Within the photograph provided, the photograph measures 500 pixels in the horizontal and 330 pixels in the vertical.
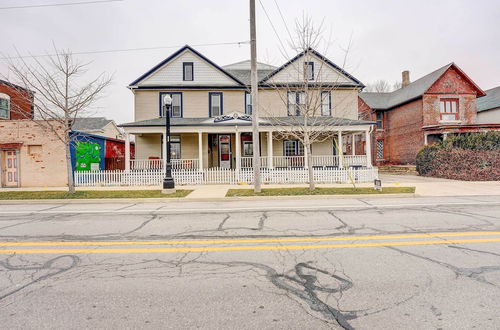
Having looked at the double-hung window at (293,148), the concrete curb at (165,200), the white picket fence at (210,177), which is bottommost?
the concrete curb at (165,200)

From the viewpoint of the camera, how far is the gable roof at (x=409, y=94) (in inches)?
994

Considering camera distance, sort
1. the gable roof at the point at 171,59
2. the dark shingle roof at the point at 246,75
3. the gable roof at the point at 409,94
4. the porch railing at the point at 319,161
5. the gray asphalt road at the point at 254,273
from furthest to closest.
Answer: the gable roof at the point at 409,94 < the dark shingle roof at the point at 246,75 < the gable roof at the point at 171,59 < the porch railing at the point at 319,161 < the gray asphalt road at the point at 254,273

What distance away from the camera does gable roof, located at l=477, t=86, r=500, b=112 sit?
2623cm

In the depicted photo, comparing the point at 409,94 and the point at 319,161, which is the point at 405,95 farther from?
the point at 319,161

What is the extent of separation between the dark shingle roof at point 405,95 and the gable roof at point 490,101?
6.41m

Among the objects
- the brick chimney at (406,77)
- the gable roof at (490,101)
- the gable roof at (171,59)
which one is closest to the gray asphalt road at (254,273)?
the gable roof at (171,59)

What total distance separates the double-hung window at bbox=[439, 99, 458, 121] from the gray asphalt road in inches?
916

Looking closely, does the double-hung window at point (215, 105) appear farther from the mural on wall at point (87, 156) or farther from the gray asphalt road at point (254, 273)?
the gray asphalt road at point (254, 273)

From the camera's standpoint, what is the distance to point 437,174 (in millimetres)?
18703

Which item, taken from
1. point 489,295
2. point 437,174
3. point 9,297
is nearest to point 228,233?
point 9,297

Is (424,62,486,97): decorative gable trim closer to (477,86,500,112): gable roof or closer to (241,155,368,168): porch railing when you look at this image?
(477,86,500,112): gable roof

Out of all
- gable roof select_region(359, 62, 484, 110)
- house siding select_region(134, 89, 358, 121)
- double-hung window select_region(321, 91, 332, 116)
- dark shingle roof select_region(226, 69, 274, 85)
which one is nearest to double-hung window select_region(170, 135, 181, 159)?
house siding select_region(134, 89, 358, 121)

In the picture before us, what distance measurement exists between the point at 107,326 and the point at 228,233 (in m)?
3.33

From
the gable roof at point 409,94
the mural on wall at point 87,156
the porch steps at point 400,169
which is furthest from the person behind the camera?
the gable roof at point 409,94
